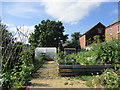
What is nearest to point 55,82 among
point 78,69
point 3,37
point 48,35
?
point 78,69

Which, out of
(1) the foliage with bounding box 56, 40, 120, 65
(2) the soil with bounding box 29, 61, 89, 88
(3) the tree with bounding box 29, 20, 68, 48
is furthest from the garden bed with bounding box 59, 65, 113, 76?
(3) the tree with bounding box 29, 20, 68, 48

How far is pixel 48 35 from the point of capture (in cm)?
3177

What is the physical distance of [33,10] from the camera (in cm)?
644

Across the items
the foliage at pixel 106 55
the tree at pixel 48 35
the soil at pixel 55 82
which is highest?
the tree at pixel 48 35

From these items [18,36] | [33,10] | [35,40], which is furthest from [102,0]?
[35,40]

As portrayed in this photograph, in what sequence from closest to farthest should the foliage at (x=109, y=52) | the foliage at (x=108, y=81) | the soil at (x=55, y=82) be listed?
the foliage at (x=108, y=81) < the soil at (x=55, y=82) < the foliage at (x=109, y=52)

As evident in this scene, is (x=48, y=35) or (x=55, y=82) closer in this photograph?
(x=55, y=82)

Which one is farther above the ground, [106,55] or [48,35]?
[48,35]

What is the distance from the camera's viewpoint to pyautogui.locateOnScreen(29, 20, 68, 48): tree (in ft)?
104

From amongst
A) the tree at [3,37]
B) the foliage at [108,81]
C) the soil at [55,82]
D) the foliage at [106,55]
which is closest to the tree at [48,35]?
the foliage at [106,55]

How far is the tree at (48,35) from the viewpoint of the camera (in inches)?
1247

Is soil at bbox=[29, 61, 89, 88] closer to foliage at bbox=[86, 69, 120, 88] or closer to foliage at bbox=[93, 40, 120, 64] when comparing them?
foliage at bbox=[86, 69, 120, 88]

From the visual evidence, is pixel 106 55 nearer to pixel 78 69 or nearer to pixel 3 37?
pixel 78 69

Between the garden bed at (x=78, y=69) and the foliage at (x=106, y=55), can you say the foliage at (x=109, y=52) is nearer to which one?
the foliage at (x=106, y=55)
